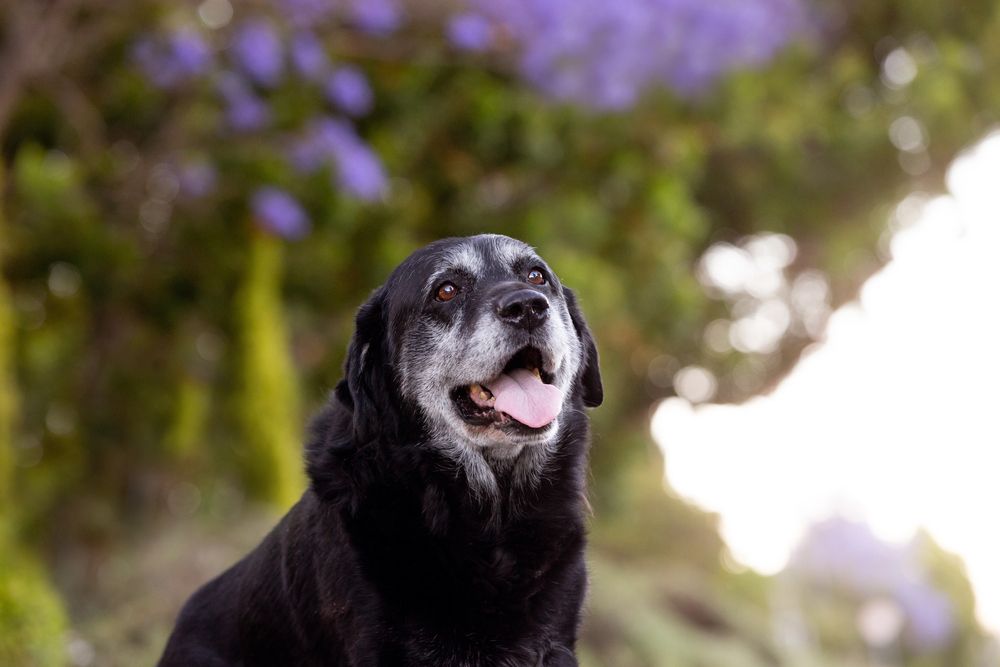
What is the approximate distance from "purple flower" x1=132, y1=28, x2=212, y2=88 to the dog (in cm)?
582

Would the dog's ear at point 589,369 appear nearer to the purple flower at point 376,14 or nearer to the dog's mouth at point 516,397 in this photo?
the dog's mouth at point 516,397

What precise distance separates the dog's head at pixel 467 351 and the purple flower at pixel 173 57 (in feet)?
19.2

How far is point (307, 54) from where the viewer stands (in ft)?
32.7

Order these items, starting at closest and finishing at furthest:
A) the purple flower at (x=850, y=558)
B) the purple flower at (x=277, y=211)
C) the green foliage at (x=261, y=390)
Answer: the purple flower at (x=277, y=211) < the green foliage at (x=261, y=390) < the purple flower at (x=850, y=558)

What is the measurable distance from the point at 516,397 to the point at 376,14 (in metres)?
6.52

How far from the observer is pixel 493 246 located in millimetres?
4184

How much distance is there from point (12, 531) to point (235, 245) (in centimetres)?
323

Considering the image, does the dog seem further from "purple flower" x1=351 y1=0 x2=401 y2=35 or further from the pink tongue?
"purple flower" x1=351 y1=0 x2=401 y2=35

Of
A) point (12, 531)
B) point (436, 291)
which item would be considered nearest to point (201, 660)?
point (436, 291)

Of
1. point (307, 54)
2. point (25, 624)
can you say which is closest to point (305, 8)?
point (307, 54)

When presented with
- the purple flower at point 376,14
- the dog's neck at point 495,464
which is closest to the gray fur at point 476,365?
the dog's neck at point 495,464

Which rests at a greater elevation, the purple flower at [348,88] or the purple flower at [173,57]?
the purple flower at [348,88]

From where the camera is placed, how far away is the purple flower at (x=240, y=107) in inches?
408

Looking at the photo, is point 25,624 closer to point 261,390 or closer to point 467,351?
point 261,390
